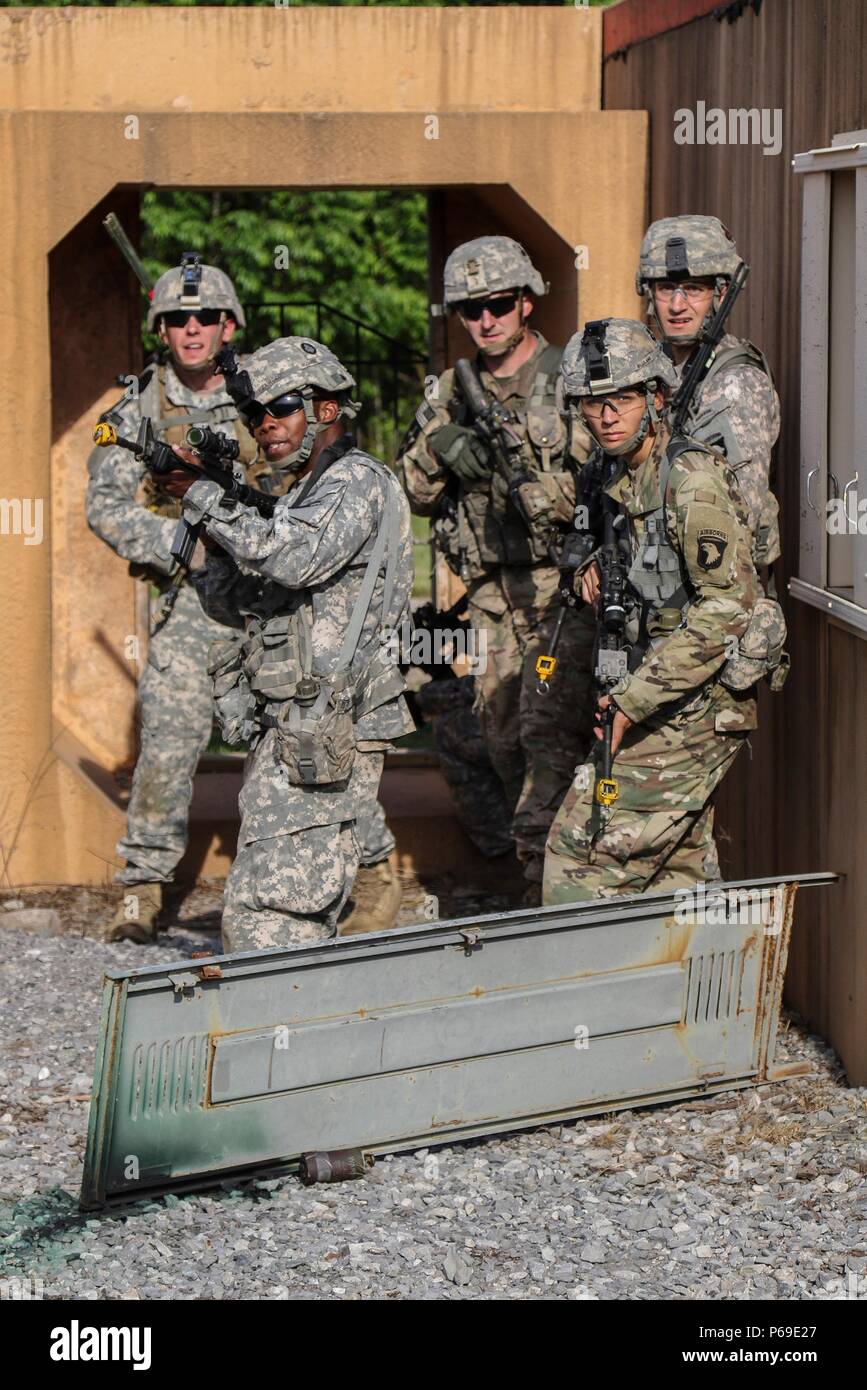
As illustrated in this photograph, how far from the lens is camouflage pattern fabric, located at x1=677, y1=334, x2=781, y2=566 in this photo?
556cm

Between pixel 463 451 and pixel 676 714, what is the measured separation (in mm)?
Result: 1670

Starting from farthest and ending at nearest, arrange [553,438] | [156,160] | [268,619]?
[156,160] → [553,438] → [268,619]

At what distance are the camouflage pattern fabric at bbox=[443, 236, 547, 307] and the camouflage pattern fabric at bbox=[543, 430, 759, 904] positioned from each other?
1.33 m

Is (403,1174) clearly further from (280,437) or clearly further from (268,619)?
(280,437)

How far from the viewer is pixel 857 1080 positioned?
5.57 m

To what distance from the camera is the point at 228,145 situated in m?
7.69

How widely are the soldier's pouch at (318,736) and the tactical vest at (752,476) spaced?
4.07 ft

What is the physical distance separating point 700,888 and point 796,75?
248 cm

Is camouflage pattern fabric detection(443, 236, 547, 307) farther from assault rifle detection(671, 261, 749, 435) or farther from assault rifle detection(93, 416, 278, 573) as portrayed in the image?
assault rifle detection(93, 416, 278, 573)

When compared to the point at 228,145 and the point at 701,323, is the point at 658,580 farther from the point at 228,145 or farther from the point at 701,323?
the point at 228,145
